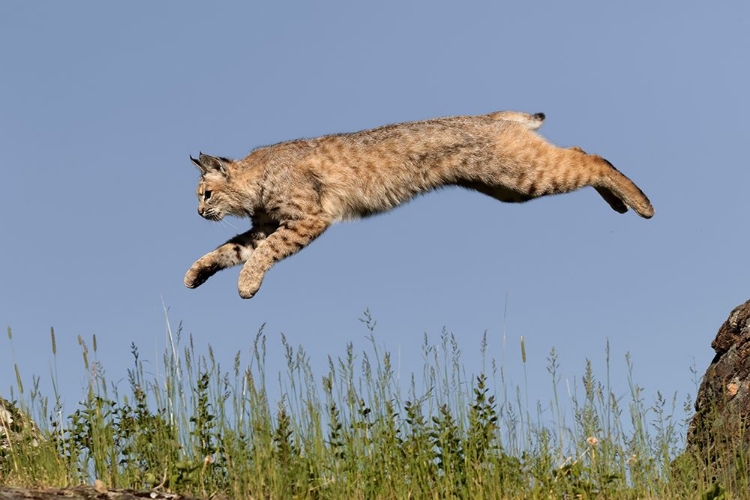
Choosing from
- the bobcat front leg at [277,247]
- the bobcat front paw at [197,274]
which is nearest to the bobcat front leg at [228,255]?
the bobcat front paw at [197,274]

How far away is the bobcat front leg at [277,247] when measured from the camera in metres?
8.54

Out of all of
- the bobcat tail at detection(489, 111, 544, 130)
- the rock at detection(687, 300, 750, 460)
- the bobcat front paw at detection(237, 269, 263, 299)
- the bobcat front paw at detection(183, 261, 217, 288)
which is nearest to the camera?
the rock at detection(687, 300, 750, 460)

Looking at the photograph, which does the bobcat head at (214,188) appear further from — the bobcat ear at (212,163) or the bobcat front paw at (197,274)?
the bobcat front paw at (197,274)

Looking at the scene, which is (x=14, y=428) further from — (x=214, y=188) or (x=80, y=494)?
(x=214, y=188)

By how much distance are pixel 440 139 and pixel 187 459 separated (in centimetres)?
499

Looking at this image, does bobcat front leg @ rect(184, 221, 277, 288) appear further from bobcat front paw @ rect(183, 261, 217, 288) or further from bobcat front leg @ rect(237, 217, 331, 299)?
bobcat front leg @ rect(237, 217, 331, 299)

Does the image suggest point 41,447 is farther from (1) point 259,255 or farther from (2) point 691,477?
(2) point 691,477

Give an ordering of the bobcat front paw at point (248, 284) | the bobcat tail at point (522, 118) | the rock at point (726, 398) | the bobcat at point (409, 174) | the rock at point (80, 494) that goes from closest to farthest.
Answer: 1. the rock at point (80, 494)
2. the rock at point (726, 398)
3. the bobcat front paw at point (248, 284)
4. the bobcat at point (409, 174)
5. the bobcat tail at point (522, 118)

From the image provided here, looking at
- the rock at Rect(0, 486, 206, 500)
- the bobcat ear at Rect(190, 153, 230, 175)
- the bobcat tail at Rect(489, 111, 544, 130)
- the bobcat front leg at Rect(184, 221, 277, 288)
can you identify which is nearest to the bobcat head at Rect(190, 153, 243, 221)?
the bobcat ear at Rect(190, 153, 230, 175)

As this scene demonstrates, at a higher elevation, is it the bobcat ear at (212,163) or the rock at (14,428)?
the bobcat ear at (212,163)

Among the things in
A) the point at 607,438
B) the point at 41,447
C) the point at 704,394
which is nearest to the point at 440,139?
the point at 704,394

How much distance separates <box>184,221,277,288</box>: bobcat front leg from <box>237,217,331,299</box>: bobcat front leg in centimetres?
21

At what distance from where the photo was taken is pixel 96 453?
558cm

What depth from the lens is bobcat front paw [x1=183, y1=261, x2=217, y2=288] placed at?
8977 millimetres
